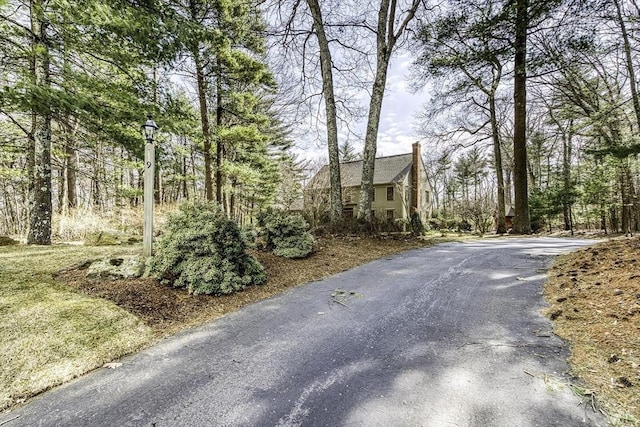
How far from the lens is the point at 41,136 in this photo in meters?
6.64

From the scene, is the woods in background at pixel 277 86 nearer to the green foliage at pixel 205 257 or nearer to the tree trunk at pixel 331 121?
the tree trunk at pixel 331 121

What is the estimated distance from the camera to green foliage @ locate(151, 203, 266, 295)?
3.83m

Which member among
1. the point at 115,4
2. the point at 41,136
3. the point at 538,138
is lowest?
the point at 41,136

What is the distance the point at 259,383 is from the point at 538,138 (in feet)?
76.0

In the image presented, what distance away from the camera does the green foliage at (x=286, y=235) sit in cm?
578

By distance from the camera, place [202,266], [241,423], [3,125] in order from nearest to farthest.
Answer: [241,423], [202,266], [3,125]

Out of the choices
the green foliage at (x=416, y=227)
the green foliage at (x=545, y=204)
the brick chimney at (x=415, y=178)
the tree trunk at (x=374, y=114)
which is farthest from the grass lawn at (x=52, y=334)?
the brick chimney at (x=415, y=178)

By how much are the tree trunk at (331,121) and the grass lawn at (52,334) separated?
6.03 metres

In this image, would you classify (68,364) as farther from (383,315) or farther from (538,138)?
(538,138)

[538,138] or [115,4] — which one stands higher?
[538,138]

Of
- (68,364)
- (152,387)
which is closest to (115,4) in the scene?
(68,364)

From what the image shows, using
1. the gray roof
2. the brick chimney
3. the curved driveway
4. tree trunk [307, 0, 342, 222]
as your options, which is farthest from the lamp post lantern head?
the brick chimney

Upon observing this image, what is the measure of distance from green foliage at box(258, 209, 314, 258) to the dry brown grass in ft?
13.0

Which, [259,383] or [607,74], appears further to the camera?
[607,74]
